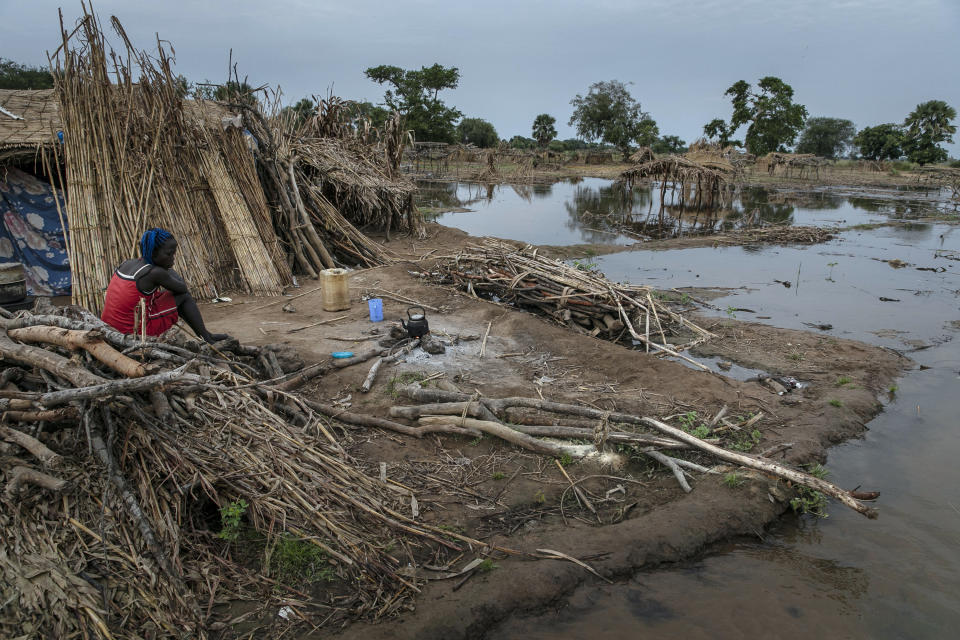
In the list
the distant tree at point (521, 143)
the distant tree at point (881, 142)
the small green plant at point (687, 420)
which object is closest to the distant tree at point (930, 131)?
the distant tree at point (881, 142)

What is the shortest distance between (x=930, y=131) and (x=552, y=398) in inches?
1715

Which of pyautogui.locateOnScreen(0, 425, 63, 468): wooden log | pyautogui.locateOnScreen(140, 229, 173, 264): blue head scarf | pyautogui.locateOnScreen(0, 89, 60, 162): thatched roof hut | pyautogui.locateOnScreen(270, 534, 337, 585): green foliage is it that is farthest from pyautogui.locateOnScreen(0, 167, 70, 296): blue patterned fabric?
pyautogui.locateOnScreen(270, 534, 337, 585): green foliage

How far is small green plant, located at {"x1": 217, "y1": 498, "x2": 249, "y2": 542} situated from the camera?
257 cm

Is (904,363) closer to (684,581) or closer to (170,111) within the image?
(684,581)

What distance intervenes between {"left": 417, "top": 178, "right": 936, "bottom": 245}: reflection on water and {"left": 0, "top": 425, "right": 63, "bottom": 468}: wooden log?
37.5 ft

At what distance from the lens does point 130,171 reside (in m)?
6.18

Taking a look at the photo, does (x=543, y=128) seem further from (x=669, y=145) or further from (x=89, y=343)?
(x=89, y=343)

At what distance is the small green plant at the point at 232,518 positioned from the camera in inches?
101

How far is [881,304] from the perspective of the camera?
843 centimetres

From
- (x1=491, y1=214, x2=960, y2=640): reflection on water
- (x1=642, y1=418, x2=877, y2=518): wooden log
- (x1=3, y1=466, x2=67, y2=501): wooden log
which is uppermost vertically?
(x1=3, y1=466, x2=67, y2=501): wooden log

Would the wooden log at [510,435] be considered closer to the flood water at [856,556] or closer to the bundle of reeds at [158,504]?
the bundle of reeds at [158,504]

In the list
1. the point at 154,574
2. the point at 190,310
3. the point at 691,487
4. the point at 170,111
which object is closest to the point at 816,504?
the point at 691,487

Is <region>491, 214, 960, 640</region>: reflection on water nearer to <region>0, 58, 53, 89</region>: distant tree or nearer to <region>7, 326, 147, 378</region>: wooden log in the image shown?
<region>7, 326, 147, 378</region>: wooden log

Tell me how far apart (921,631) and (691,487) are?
124 centimetres
